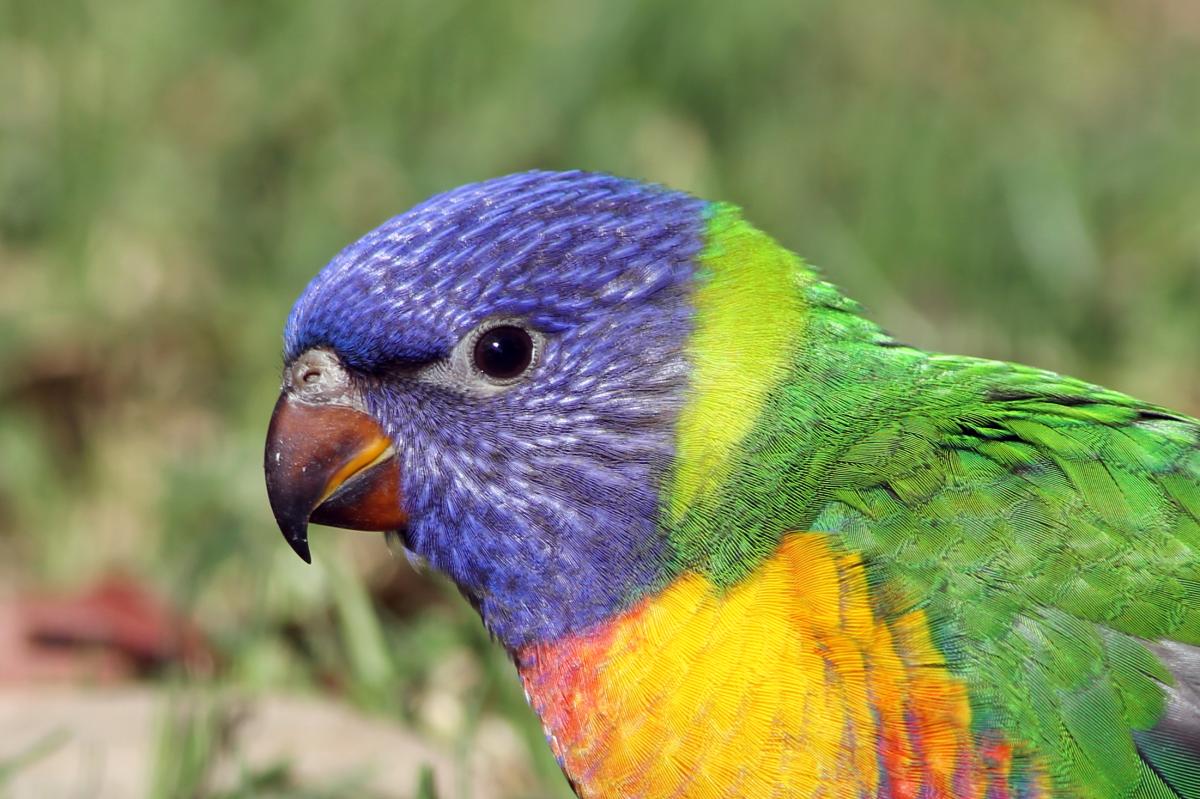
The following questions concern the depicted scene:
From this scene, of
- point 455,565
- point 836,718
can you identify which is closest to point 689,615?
point 836,718

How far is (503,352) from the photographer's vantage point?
2771mm

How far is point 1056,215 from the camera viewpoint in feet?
19.0

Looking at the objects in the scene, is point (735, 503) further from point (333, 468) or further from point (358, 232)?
point (358, 232)


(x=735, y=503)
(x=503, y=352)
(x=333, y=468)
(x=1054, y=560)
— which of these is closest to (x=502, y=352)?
(x=503, y=352)

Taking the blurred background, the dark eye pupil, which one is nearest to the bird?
the dark eye pupil

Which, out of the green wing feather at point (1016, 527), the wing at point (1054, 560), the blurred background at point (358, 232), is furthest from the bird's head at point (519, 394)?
the blurred background at point (358, 232)

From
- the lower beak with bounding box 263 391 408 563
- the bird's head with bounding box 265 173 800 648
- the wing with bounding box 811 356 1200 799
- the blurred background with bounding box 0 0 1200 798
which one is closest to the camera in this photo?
the wing with bounding box 811 356 1200 799

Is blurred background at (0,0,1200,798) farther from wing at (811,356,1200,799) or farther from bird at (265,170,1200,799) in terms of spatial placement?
wing at (811,356,1200,799)

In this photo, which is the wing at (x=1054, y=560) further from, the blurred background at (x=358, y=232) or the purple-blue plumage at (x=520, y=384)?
the blurred background at (x=358, y=232)

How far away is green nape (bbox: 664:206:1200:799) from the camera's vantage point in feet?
7.93

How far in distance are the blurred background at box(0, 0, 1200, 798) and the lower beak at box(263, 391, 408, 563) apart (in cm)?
64

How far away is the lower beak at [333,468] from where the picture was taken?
111 inches

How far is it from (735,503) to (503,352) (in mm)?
509

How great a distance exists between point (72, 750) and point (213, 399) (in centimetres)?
219
